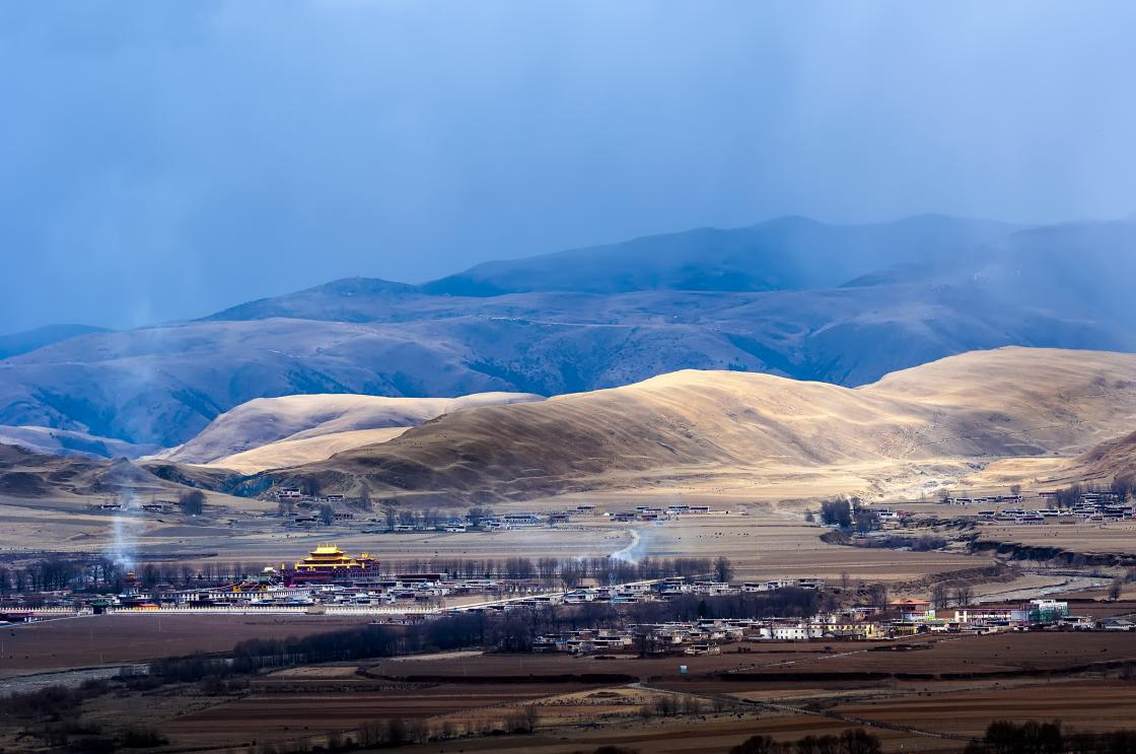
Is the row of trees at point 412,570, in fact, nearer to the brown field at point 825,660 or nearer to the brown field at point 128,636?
the brown field at point 128,636

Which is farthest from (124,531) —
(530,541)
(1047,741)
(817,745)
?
(1047,741)

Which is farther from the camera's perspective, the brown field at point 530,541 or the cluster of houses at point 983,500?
the cluster of houses at point 983,500

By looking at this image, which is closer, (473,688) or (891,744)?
(891,744)

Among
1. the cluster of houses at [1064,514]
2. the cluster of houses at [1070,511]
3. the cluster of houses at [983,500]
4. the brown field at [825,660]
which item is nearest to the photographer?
the brown field at [825,660]

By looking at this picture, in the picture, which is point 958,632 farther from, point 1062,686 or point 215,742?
point 215,742

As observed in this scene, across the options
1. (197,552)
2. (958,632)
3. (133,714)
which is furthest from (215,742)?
(197,552)

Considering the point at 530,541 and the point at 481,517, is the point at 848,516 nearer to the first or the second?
the point at 530,541

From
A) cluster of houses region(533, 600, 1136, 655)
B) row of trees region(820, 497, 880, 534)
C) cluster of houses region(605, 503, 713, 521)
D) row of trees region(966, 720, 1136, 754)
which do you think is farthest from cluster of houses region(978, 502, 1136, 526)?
row of trees region(966, 720, 1136, 754)

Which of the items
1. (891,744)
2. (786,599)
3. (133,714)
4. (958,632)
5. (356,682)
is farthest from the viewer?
(786,599)

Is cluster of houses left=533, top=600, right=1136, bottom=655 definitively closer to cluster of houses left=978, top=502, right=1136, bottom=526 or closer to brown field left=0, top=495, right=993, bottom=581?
brown field left=0, top=495, right=993, bottom=581

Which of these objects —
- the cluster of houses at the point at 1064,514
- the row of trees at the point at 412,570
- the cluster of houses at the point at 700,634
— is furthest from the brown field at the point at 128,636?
the cluster of houses at the point at 1064,514

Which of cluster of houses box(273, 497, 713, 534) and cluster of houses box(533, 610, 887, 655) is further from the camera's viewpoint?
cluster of houses box(273, 497, 713, 534)
